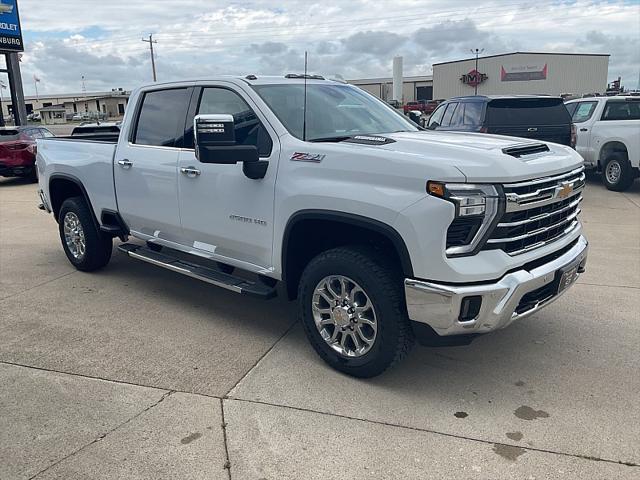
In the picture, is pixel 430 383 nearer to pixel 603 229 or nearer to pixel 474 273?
pixel 474 273

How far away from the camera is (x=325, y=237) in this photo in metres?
4.02

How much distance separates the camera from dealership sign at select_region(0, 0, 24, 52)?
21875mm

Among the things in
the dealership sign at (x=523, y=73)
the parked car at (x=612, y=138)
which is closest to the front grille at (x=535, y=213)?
the parked car at (x=612, y=138)

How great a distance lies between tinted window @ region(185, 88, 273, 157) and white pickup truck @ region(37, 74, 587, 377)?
14 mm

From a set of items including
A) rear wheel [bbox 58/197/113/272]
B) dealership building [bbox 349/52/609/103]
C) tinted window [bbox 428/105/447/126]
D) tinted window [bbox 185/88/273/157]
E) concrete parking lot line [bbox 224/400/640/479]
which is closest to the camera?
concrete parking lot line [bbox 224/400/640/479]

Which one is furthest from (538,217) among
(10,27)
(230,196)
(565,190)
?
(10,27)

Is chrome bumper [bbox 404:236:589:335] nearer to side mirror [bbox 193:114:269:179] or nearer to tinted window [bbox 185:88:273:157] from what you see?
side mirror [bbox 193:114:269:179]

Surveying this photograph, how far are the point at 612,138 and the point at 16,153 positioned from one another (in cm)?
1380

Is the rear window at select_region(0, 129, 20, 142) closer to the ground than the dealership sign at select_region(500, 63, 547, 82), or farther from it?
closer to the ground

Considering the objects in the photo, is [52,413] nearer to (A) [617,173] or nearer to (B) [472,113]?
(B) [472,113]

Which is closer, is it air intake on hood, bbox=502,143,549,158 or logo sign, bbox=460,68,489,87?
air intake on hood, bbox=502,143,549,158

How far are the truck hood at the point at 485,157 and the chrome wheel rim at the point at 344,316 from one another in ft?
3.04

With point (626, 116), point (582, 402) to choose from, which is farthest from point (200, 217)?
point (626, 116)

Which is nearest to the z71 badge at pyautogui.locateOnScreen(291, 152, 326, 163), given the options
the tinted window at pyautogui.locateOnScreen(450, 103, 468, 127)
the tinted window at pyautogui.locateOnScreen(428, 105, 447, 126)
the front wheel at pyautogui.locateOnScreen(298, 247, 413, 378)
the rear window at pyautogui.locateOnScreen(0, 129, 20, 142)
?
the front wheel at pyautogui.locateOnScreen(298, 247, 413, 378)
